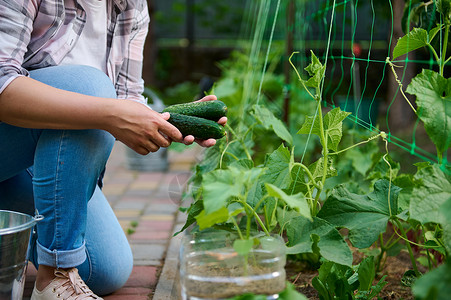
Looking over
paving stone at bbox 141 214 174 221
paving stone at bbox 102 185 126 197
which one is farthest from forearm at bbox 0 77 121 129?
paving stone at bbox 102 185 126 197

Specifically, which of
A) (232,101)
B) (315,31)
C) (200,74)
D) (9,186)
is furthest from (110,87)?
(200,74)

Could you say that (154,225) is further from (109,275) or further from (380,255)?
(380,255)

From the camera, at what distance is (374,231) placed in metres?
1.58

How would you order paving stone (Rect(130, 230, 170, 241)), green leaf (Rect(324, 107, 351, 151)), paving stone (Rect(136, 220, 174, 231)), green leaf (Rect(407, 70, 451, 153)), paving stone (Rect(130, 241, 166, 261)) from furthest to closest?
paving stone (Rect(136, 220, 174, 231)) → paving stone (Rect(130, 230, 170, 241)) → paving stone (Rect(130, 241, 166, 261)) → green leaf (Rect(324, 107, 351, 151)) → green leaf (Rect(407, 70, 451, 153))

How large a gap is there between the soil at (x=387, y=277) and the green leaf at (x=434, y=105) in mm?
687

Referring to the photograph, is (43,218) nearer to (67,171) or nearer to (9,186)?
(67,171)

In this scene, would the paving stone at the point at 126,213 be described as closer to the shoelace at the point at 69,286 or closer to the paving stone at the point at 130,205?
the paving stone at the point at 130,205

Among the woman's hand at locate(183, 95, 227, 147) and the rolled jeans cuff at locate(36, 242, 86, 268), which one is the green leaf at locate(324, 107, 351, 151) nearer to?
the woman's hand at locate(183, 95, 227, 147)

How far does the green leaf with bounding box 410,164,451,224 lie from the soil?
690mm

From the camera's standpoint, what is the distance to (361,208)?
5.46 feet

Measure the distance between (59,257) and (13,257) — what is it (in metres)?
0.24

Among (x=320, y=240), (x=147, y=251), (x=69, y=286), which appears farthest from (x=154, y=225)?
(x=320, y=240)

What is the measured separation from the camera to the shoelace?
1832 mm

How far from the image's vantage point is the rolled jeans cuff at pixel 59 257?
70.9 inches
